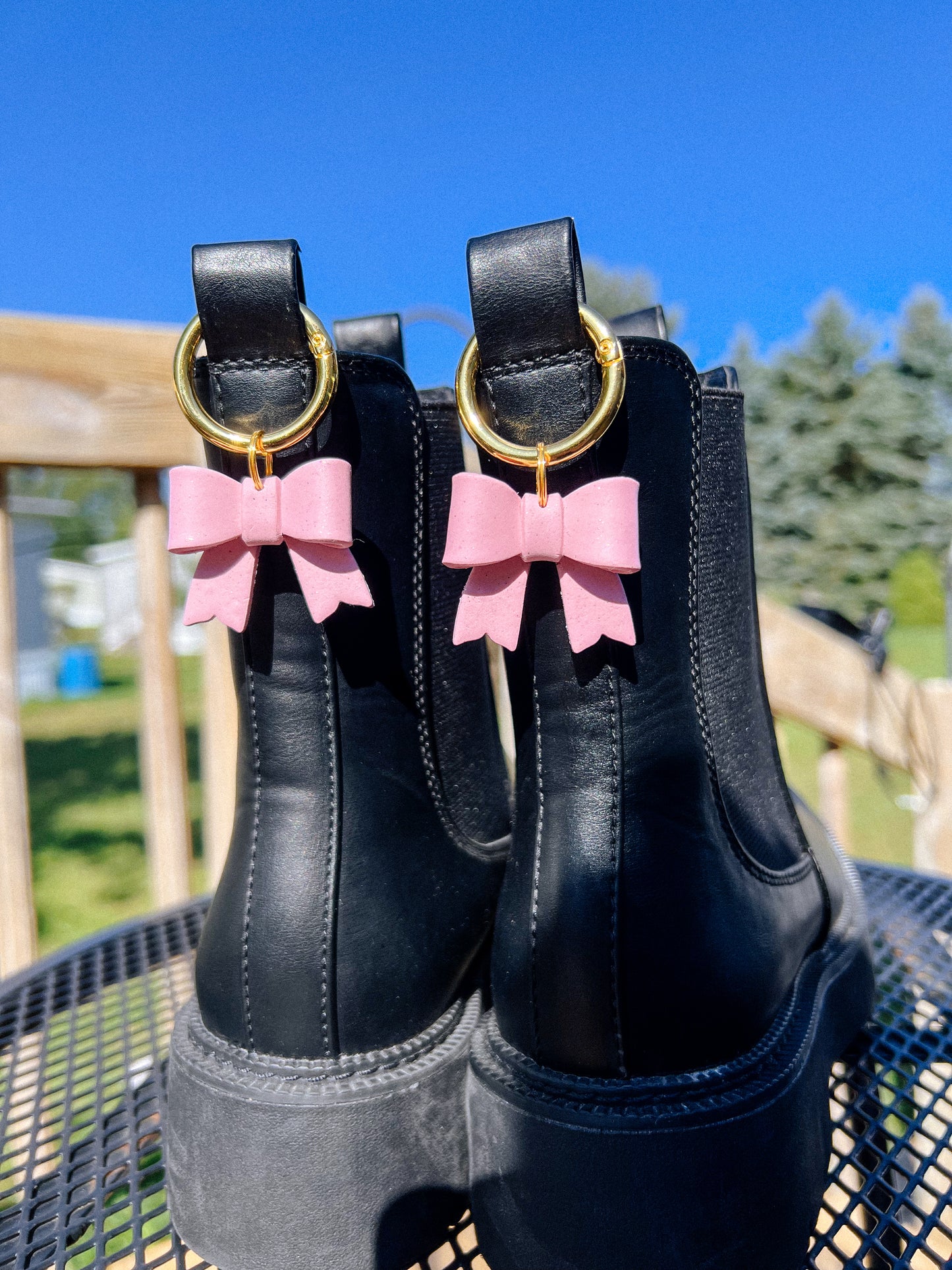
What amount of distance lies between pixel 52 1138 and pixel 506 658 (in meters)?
0.46

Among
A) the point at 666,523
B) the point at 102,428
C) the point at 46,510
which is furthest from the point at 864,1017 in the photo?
the point at 46,510

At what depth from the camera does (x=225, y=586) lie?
0.45 meters

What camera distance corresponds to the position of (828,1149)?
49 centimetres

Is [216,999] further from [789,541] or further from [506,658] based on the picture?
[789,541]

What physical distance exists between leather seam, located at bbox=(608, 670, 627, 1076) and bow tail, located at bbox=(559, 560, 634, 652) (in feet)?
0.11

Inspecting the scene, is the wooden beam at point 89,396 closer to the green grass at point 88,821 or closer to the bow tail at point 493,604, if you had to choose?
the bow tail at point 493,604

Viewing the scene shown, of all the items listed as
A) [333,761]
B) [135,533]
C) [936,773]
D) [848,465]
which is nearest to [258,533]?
[333,761]

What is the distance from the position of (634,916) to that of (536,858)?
6 centimetres

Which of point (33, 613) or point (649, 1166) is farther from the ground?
point (33, 613)

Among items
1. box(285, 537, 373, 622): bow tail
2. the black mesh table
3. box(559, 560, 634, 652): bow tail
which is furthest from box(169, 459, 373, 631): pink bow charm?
the black mesh table

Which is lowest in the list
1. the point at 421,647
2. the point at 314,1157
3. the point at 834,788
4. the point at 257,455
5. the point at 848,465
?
the point at 834,788

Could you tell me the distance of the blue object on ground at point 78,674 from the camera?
11.0m

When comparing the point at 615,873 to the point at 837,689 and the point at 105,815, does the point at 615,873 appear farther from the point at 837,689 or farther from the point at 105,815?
the point at 105,815

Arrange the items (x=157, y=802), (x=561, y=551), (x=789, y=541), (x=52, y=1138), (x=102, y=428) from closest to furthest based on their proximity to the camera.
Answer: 1. (x=561, y=551)
2. (x=52, y=1138)
3. (x=102, y=428)
4. (x=157, y=802)
5. (x=789, y=541)
